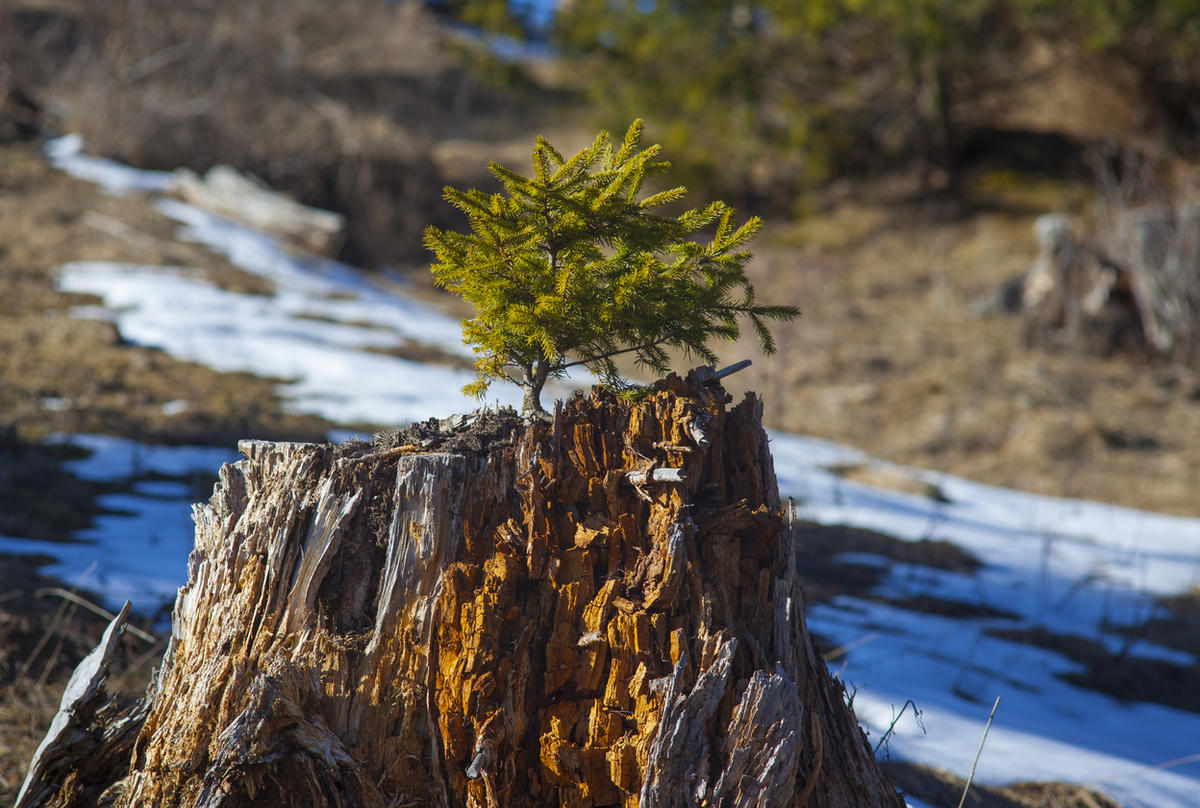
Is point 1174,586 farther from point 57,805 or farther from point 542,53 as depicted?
point 542,53

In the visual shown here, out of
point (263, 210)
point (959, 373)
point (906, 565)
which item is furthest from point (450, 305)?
point (906, 565)

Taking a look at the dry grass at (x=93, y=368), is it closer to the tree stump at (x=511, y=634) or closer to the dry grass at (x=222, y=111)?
the dry grass at (x=222, y=111)

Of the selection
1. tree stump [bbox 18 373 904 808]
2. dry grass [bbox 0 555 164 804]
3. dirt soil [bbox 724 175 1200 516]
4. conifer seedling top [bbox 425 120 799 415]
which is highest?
dirt soil [bbox 724 175 1200 516]

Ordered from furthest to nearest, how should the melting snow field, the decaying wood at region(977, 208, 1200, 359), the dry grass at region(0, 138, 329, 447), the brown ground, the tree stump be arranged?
1. the decaying wood at region(977, 208, 1200, 359)
2. the dry grass at region(0, 138, 329, 447)
3. the brown ground
4. the melting snow field
5. the tree stump

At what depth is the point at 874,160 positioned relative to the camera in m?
17.1

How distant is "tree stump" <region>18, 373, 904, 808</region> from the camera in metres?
2.14

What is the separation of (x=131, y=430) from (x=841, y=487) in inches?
214

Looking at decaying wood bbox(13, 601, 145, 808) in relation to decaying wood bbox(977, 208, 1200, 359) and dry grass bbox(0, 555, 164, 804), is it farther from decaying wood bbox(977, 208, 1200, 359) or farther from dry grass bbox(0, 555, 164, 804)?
decaying wood bbox(977, 208, 1200, 359)

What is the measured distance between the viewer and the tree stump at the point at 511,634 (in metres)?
2.14

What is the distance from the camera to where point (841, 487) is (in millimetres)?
7352

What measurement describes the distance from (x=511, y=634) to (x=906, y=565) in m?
4.30

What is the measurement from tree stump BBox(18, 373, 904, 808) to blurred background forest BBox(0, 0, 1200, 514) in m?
6.85

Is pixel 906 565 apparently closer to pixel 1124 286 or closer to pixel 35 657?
pixel 35 657

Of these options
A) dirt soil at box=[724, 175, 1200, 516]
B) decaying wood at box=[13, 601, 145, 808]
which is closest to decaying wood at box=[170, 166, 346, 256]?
dirt soil at box=[724, 175, 1200, 516]
